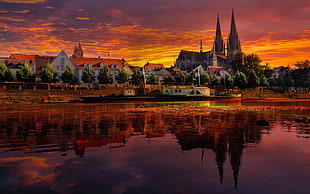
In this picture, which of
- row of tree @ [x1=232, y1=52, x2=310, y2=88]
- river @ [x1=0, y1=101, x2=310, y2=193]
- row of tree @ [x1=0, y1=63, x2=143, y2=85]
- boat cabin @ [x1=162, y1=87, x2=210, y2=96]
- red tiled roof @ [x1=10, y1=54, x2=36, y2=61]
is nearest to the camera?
river @ [x1=0, y1=101, x2=310, y2=193]

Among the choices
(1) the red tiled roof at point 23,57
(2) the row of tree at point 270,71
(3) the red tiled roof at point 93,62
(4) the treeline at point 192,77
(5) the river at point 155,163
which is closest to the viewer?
(5) the river at point 155,163

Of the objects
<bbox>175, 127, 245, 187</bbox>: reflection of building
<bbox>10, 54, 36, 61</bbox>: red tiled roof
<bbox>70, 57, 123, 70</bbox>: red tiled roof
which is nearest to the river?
<bbox>175, 127, 245, 187</bbox>: reflection of building

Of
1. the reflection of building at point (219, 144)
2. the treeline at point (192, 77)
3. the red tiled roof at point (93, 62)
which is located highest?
the red tiled roof at point (93, 62)

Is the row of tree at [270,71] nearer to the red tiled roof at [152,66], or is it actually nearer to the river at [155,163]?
the red tiled roof at [152,66]

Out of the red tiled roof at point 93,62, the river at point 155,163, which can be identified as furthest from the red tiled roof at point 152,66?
the river at point 155,163

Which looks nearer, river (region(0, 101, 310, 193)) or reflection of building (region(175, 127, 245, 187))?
river (region(0, 101, 310, 193))

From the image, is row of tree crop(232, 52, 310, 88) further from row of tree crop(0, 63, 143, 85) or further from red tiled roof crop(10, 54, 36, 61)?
red tiled roof crop(10, 54, 36, 61)

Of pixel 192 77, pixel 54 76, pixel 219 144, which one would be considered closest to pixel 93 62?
pixel 54 76

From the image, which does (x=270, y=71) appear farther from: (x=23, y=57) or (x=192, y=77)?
(x=23, y=57)

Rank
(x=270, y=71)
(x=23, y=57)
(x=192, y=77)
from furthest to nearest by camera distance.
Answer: (x=270, y=71)
(x=192, y=77)
(x=23, y=57)

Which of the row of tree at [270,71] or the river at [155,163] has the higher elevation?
the row of tree at [270,71]

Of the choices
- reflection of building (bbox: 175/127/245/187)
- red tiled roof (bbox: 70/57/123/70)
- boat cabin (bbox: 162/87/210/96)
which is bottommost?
reflection of building (bbox: 175/127/245/187)

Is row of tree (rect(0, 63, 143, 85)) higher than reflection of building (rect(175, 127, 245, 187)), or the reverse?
row of tree (rect(0, 63, 143, 85))

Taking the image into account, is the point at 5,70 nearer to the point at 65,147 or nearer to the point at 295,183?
the point at 65,147
